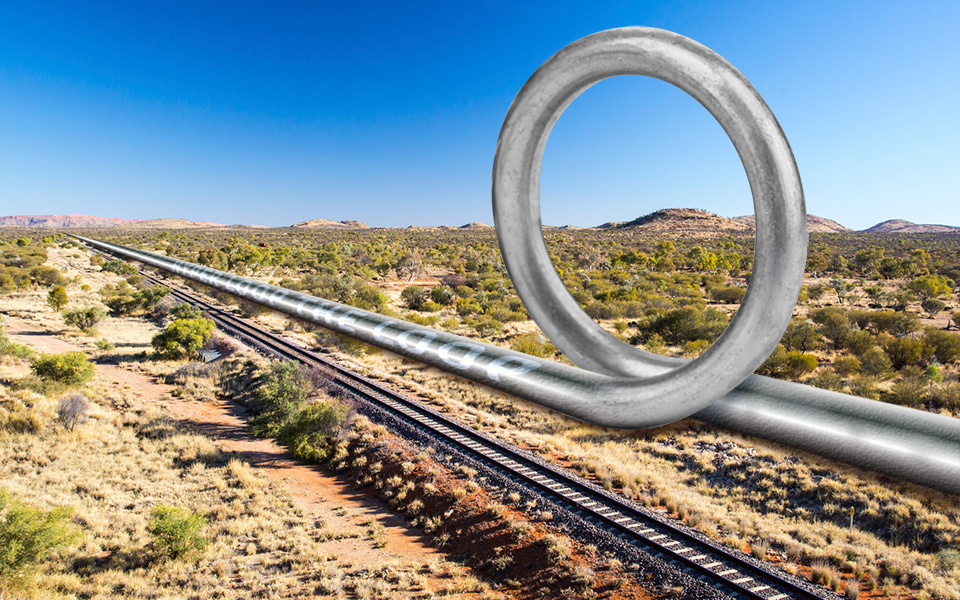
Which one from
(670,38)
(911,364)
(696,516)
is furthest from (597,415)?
(911,364)

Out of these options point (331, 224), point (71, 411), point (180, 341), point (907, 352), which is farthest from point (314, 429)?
point (331, 224)

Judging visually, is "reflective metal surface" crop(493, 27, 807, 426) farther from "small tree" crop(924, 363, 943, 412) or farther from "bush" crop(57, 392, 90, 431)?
"bush" crop(57, 392, 90, 431)

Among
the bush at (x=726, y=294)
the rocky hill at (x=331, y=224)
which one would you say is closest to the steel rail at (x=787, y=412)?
the bush at (x=726, y=294)

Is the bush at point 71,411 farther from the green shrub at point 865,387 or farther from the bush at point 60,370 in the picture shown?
the green shrub at point 865,387

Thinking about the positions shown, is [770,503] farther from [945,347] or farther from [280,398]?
[280,398]

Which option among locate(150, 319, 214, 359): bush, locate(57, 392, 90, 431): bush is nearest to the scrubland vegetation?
locate(150, 319, 214, 359): bush

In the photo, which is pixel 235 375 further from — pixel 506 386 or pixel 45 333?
pixel 506 386
